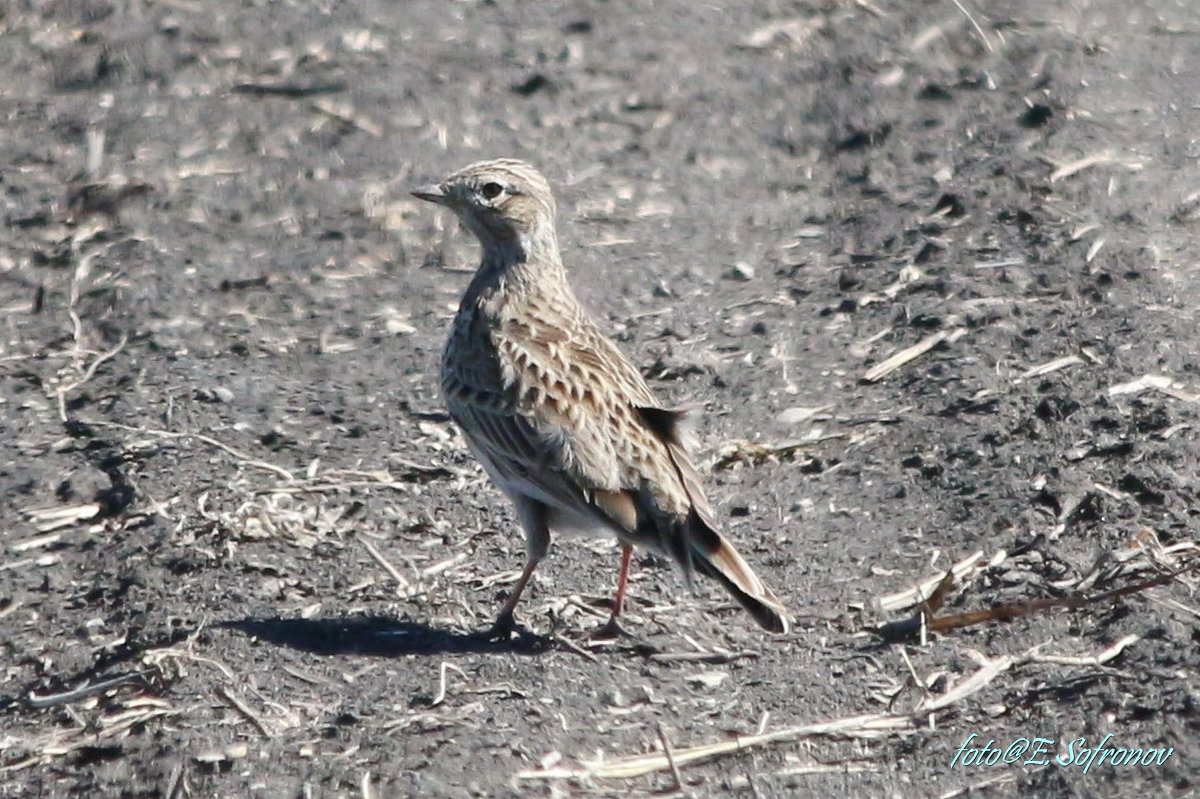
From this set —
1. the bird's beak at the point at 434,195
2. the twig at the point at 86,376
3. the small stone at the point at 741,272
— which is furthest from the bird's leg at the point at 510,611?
the small stone at the point at 741,272

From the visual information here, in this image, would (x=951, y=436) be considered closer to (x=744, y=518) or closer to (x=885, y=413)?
(x=885, y=413)

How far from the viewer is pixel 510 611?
6656mm

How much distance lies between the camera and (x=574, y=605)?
6.97m

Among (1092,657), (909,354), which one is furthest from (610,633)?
(909,354)

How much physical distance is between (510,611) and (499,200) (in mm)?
1729

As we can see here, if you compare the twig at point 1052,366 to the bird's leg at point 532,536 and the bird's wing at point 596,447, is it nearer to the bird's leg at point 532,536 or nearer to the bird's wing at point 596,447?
the bird's wing at point 596,447

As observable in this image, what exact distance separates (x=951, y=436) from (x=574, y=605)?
1.84 metres

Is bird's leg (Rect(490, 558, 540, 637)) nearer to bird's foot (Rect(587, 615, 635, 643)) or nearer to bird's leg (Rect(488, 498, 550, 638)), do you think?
bird's leg (Rect(488, 498, 550, 638))

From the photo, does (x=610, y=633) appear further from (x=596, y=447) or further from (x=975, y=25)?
(x=975, y=25)

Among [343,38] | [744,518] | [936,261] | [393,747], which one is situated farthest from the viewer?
[343,38]

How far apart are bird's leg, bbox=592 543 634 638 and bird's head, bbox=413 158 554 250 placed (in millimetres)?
1407

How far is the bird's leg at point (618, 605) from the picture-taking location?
664 centimetres

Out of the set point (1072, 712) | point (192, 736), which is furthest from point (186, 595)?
point (1072, 712)

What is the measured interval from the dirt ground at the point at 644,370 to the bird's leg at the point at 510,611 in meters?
0.08
